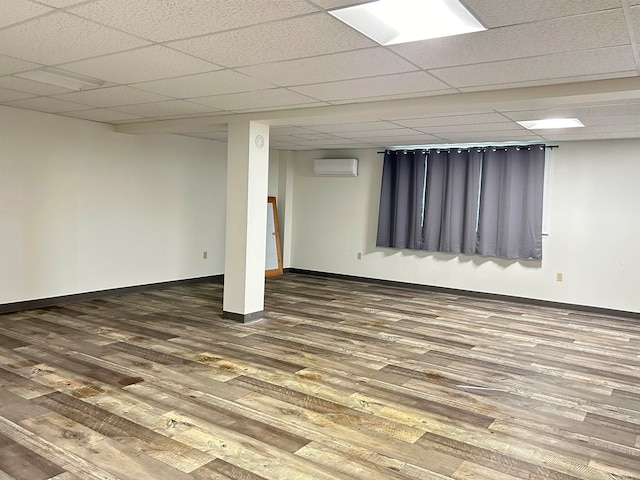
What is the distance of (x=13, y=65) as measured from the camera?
3.61 m

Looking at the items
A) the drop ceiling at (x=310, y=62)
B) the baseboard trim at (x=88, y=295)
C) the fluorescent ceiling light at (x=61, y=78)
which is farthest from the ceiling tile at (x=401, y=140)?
the fluorescent ceiling light at (x=61, y=78)

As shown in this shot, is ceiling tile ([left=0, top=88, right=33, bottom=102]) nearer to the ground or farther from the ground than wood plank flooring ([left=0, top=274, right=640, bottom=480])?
farther from the ground

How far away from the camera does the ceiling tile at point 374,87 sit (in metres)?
3.58

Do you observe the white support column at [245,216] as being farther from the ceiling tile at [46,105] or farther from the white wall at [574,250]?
the white wall at [574,250]

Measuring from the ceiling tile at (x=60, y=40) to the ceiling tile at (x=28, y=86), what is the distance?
2.63 feet

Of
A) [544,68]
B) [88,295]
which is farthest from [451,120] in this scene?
[88,295]

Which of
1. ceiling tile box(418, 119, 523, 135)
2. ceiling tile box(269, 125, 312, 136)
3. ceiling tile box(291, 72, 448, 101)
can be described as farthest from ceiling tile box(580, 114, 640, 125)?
ceiling tile box(269, 125, 312, 136)

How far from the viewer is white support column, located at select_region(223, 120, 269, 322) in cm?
532

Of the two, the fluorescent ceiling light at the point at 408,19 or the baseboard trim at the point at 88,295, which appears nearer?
the fluorescent ceiling light at the point at 408,19

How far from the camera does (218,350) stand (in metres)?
4.38

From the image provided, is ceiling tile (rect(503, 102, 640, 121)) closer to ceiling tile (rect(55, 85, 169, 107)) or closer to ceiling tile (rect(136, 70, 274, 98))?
ceiling tile (rect(136, 70, 274, 98))

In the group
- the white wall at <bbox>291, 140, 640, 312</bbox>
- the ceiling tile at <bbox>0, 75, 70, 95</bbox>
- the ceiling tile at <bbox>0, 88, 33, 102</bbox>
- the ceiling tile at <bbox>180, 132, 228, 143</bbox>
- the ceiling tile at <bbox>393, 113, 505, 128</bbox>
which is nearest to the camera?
the ceiling tile at <bbox>0, 75, 70, 95</bbox>

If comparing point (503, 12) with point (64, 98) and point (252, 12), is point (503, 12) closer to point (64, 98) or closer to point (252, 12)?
point (252, 12)

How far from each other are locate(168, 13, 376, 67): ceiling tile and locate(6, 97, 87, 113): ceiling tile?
8.18 ft
